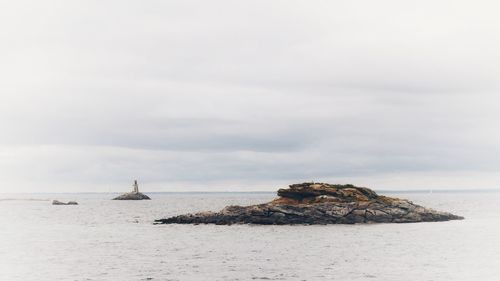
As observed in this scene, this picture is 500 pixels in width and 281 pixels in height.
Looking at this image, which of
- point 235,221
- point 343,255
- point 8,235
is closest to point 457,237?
point 343,255

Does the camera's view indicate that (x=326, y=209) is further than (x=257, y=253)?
Yes

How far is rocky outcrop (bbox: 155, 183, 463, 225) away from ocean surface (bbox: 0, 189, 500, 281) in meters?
5.73

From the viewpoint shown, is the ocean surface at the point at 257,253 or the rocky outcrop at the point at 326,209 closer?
the ocean surface at the point at 257,253

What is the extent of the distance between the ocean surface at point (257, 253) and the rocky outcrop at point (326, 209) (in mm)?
5733

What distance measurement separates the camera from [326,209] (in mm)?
111500

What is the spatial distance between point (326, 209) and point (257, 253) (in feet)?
144

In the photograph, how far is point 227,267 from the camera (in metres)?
58.5

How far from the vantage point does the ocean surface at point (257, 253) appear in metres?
55.2

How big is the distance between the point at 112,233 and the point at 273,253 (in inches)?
1670

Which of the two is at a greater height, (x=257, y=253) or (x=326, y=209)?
(x=326, y=209)

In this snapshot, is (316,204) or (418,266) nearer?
(418,266)

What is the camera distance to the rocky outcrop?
111m

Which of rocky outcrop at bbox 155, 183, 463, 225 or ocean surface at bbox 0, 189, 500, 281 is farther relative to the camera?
rocky outcrop at bbox 155, 183, 463, 225

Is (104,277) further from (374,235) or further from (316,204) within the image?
(316,204)
